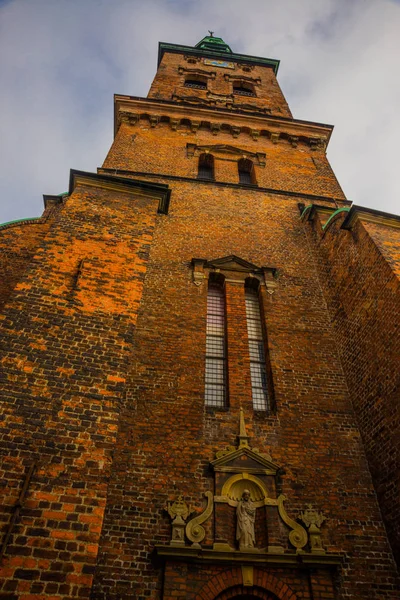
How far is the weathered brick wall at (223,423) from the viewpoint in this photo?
222 inches

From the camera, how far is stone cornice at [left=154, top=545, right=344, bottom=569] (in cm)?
536

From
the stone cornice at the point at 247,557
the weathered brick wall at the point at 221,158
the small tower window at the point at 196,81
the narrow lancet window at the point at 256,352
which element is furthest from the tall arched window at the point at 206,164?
the stone cornice at the point at 247,557

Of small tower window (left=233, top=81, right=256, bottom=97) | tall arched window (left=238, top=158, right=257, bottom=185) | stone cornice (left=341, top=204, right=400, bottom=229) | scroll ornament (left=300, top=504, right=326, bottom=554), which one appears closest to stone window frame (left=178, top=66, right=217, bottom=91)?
small tower window (left=233, top=81, right=256, bottom=97)

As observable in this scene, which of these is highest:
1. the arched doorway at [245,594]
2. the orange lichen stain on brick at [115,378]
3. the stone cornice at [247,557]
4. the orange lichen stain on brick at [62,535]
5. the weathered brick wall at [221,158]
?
the weathered brick wall at [221,158]

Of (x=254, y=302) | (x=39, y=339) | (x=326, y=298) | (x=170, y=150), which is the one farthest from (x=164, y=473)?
(x=170, y=150)

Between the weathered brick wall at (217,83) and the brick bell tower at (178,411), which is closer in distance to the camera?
the brick bell tower at (178,411)

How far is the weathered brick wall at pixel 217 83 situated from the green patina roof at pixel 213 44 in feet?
21.3

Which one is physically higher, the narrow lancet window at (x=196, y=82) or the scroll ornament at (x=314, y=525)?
the narrow lancet window at (x=196, y=82)

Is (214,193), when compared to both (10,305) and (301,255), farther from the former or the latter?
(10,305)

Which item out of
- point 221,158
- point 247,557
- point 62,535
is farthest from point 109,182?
point 247,557

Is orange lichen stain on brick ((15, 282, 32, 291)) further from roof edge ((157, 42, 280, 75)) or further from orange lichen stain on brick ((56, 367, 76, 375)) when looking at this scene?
roof edge ((157, 42, 280, 75))

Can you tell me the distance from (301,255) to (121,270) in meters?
5.23

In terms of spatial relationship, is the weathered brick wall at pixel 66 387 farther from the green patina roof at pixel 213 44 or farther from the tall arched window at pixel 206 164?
the green patina roof at pixel 213 44

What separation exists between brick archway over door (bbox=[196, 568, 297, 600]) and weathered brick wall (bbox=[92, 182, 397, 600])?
1.62ft
